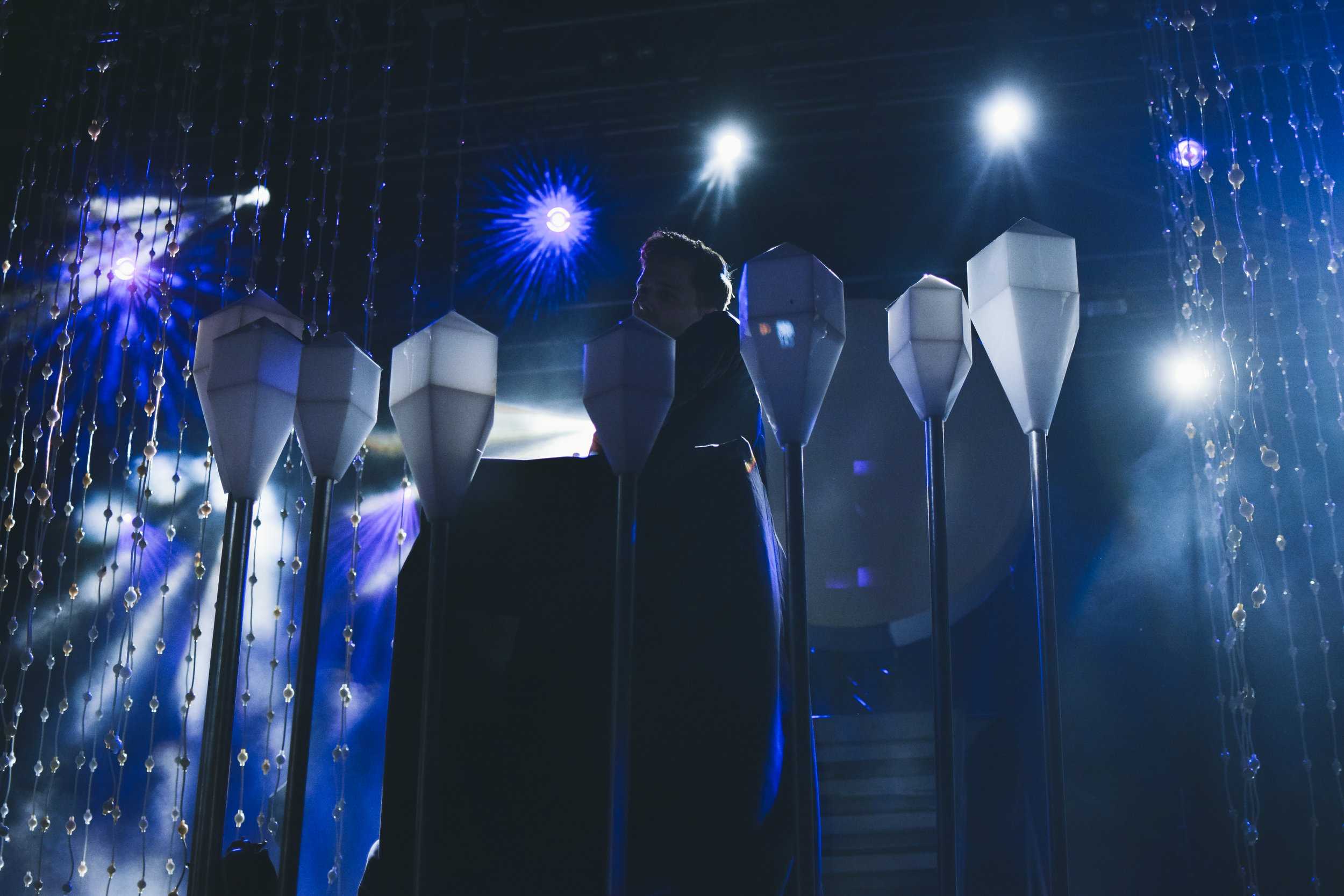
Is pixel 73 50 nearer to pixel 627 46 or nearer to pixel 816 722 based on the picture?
pixel 627 46

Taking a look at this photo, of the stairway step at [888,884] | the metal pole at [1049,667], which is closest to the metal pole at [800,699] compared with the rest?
the metal pole at [1049,667]

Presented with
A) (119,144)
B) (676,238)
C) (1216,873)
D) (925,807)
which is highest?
(119,144)

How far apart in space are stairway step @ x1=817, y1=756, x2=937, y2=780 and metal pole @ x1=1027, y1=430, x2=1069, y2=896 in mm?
2295

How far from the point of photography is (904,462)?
11.4 feet

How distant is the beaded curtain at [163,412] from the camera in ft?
11.8

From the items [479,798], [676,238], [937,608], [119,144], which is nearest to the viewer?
[937,608]

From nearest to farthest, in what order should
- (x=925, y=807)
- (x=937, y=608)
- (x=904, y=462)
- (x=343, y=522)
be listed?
(x=937, y=608) < (x=925, y=807) < (x=904, y=462) < (x=343, y=522)

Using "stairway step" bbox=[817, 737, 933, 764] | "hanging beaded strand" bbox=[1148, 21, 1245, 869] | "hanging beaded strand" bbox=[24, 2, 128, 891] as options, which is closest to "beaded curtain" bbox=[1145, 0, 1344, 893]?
"hanging beaded strand" bbox=[1148, 21, 1245, 869]

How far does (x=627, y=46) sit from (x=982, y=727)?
8.03 ft

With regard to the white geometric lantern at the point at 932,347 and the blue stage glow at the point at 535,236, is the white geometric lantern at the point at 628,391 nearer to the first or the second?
the white geometric lantern at the point at 932,347

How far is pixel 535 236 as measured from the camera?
4.05 meters

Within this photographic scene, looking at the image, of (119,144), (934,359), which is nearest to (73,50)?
(119,144)

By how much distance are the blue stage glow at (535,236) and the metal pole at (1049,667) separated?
338 centimetres

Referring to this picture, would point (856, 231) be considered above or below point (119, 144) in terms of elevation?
below
